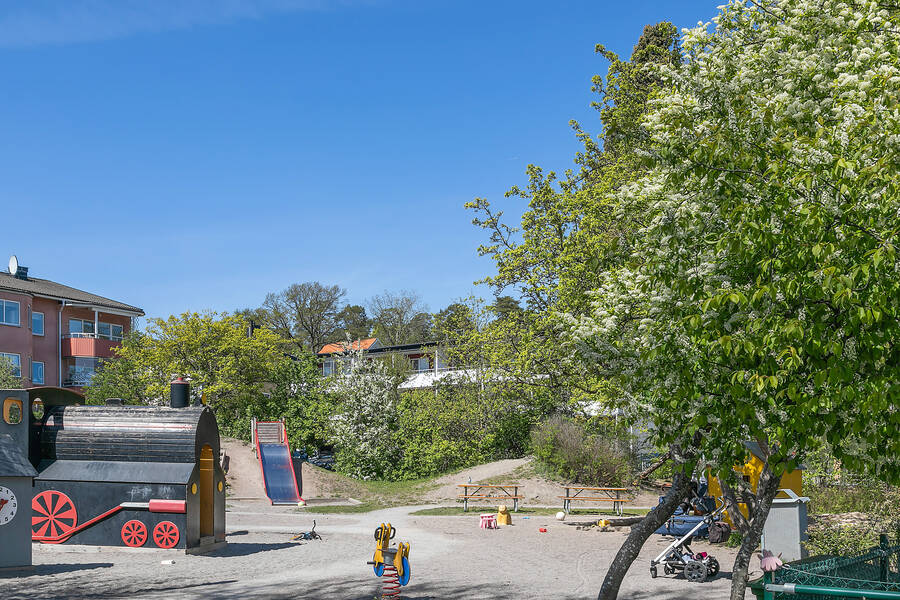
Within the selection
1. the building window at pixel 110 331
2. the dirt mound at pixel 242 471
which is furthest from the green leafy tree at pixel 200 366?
the building window at pixel 110 331

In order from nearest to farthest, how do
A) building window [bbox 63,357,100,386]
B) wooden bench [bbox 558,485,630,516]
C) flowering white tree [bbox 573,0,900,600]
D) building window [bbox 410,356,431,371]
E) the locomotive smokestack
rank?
1. flowering white tree [bbox 573,0,900,600]
2. the locomotive smokestack
3. wooden bench [bbox 558,485,630,516]
4. building window [bbox 63,357,100,386]
5. building window [bbox 410,356,431,371]

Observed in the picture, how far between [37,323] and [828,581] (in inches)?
1856

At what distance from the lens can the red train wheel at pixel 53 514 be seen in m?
16.5

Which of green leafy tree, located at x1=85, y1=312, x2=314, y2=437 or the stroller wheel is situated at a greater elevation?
green leafy tree, located at x1=85, y1=312, x2=314, y2=437

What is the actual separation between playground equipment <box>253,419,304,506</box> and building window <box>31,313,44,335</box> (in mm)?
16045

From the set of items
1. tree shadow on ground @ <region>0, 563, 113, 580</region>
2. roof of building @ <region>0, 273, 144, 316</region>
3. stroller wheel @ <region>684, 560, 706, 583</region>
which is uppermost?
roof of building @ <region>0, 273, 144, 316</region>

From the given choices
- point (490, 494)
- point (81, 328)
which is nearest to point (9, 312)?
point (81, 328)

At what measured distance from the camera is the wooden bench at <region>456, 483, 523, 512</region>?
2617 cm

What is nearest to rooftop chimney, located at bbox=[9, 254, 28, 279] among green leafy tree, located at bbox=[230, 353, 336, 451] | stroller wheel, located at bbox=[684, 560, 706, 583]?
green leafy tree, located at bbox=[230, 353, 336, 451]

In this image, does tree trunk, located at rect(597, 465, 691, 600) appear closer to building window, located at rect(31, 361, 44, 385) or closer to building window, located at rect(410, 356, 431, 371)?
building window, located at rect(31, 361, 44, 385)

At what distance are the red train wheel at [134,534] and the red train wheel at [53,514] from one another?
124 centimetres

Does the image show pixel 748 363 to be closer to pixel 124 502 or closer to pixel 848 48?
pixel 848 48

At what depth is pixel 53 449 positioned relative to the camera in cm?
1720

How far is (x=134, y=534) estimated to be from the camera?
1609 cm
